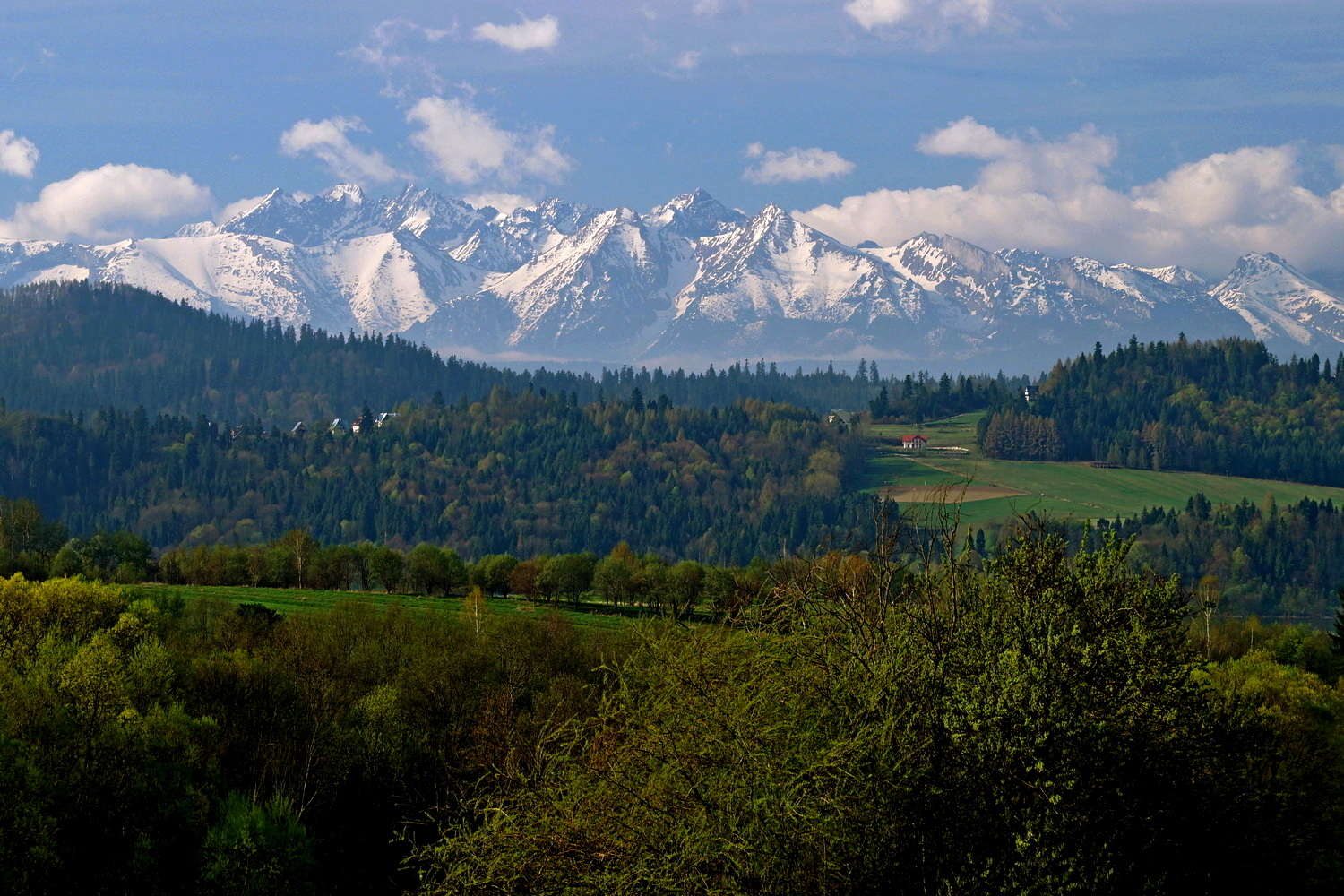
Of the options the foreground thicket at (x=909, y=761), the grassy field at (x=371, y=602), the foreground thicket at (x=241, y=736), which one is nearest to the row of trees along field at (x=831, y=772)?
the foreground thicket at (x=909, y=761)

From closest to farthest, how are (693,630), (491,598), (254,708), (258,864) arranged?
(693,630) → (258,864) → (254,708) → (491,598)

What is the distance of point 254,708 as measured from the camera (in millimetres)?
66500

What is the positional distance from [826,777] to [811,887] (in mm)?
2326

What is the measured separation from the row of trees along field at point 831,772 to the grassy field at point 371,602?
194 ft

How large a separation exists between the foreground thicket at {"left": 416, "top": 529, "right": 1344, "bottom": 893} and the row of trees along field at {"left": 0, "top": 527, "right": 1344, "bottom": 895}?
8cm

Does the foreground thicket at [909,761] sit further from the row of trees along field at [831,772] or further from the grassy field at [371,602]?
the grassy field at [371,602]

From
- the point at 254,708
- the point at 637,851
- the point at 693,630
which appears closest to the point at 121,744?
the point at 254,708

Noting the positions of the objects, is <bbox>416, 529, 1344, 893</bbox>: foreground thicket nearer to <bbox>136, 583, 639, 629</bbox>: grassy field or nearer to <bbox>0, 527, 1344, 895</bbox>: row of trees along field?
<bbox>0, 527, 1344, 895</bbox>: row of trees along field

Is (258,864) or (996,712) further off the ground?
(996,712)

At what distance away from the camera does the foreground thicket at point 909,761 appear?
27.4 metres

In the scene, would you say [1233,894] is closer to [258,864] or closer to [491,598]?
[258,864]

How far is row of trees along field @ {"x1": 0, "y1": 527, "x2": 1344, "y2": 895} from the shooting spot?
2766 centimetres

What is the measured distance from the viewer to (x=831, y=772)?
28.9 metres

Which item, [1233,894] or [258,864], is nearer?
[1233,894]
